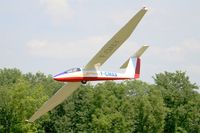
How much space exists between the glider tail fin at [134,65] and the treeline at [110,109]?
32.8 m

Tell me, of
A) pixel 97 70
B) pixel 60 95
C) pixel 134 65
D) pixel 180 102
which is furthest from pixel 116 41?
pixel 180 102

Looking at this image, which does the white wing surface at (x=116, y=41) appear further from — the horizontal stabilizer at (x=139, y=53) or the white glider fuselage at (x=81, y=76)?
the horizontal stabilizer at (x=139, y=53)

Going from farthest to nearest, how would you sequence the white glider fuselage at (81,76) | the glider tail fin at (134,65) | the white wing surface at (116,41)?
the glider tail fin at (134,65)
the white glider fuselage at (81,76)
the white wing surface at (116,41)

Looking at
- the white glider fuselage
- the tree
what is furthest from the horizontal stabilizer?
the tree

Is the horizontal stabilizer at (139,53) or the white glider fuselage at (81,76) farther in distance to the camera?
the horizontal stabilizer at (139,53)

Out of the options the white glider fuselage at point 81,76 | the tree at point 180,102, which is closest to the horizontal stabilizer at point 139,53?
the white glider fuselage at point 81,76

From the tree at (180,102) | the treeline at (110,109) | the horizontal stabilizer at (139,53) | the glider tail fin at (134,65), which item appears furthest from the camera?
the tree at (180,102)

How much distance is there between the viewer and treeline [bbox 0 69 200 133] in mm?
82125

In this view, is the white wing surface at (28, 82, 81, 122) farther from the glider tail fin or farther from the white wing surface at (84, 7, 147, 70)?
the glider tail fin

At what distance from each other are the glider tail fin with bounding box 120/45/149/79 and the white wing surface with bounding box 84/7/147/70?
6585 mm

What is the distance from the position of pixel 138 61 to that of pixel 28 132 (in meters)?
35.7

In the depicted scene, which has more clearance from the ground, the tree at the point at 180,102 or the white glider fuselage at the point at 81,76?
the tree at the point at 180,102

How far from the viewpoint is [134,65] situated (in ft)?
160

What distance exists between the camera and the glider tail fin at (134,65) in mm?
47656
